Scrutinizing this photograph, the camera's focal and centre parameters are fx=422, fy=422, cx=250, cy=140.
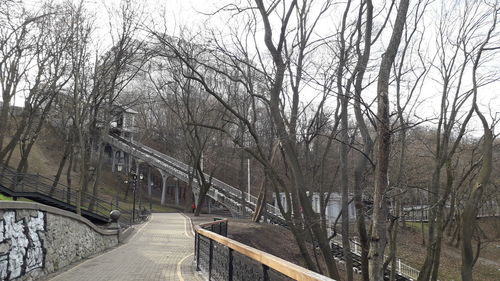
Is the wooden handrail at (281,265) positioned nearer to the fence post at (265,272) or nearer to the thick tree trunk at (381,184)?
the fence post at (265,272)

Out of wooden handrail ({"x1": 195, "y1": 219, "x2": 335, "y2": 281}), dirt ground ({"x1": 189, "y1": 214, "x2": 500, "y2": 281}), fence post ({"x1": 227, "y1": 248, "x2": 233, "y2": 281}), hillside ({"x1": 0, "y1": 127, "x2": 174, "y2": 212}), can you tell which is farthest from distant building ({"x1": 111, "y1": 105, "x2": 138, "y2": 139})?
wooden handrail ({"x1": 195, "y1": 219, "x2": 335, "y2": 281})

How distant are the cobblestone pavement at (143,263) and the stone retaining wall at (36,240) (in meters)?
0.48

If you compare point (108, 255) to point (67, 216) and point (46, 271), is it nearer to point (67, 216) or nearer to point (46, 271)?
point (67, 216)

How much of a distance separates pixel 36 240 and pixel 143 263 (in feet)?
11.5

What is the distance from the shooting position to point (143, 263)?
12.2 metres

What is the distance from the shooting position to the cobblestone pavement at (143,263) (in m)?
9.76

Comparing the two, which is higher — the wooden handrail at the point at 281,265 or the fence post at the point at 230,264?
the wooden handrail at the point at 281,265

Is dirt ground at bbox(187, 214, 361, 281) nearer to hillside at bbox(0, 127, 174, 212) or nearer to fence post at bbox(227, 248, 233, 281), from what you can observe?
fence post at bbox(227, 248, 233, 281)

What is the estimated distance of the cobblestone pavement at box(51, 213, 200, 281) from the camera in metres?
9.76

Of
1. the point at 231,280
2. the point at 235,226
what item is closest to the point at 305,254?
the point at 231,280

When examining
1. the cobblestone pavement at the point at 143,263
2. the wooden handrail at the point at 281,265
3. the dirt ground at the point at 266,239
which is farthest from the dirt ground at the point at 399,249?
the wooden handrail at the point at 281,265

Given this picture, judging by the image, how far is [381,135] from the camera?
710 cm

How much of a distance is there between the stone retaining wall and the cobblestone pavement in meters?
0.48

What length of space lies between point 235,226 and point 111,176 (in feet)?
115
